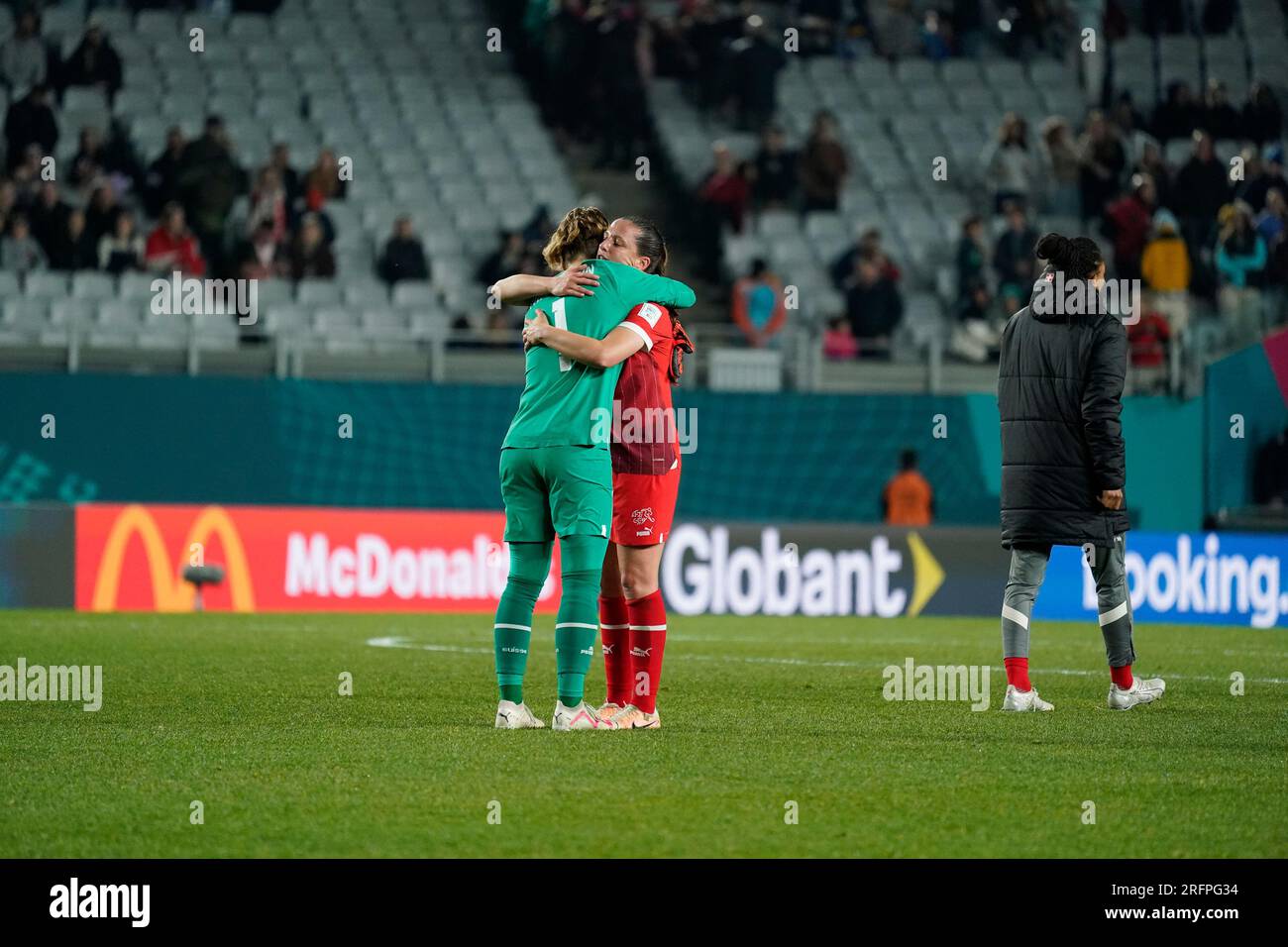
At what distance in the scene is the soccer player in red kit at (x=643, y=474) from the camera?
8266 millimetres

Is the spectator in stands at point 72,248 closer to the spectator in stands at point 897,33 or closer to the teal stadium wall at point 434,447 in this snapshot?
the teal stadium wall at point 434,447

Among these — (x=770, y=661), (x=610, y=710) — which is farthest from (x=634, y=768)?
(x=770, y=661)

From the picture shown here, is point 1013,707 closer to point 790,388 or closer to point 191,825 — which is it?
point 191,825

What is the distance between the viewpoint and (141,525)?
59.8ft

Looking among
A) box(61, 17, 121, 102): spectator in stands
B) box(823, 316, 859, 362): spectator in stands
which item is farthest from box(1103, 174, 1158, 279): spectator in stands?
box(61, 17, 121, 102): spectator in stands

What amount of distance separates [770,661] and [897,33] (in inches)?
673

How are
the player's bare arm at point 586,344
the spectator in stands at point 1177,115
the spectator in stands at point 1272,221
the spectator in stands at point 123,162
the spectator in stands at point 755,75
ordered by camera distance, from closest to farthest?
the player's bare arm at point 586,344 < the spectator in stands at point 123,162 < the spectator in stands at point 1272,221 < the spectator in stands at point 755,75 < the spectator in stands at point 1177,115

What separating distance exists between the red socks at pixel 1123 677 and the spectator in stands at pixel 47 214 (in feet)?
47.7

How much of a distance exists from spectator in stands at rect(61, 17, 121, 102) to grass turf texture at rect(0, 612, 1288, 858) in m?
12.9

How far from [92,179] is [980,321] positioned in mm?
9359

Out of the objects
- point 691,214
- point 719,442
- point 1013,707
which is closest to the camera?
point 1013,707

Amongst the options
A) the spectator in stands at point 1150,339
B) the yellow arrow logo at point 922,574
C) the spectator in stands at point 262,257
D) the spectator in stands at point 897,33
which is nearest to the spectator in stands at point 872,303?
the spectator in stands at point 1150,339

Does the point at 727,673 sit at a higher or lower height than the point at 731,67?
lower
